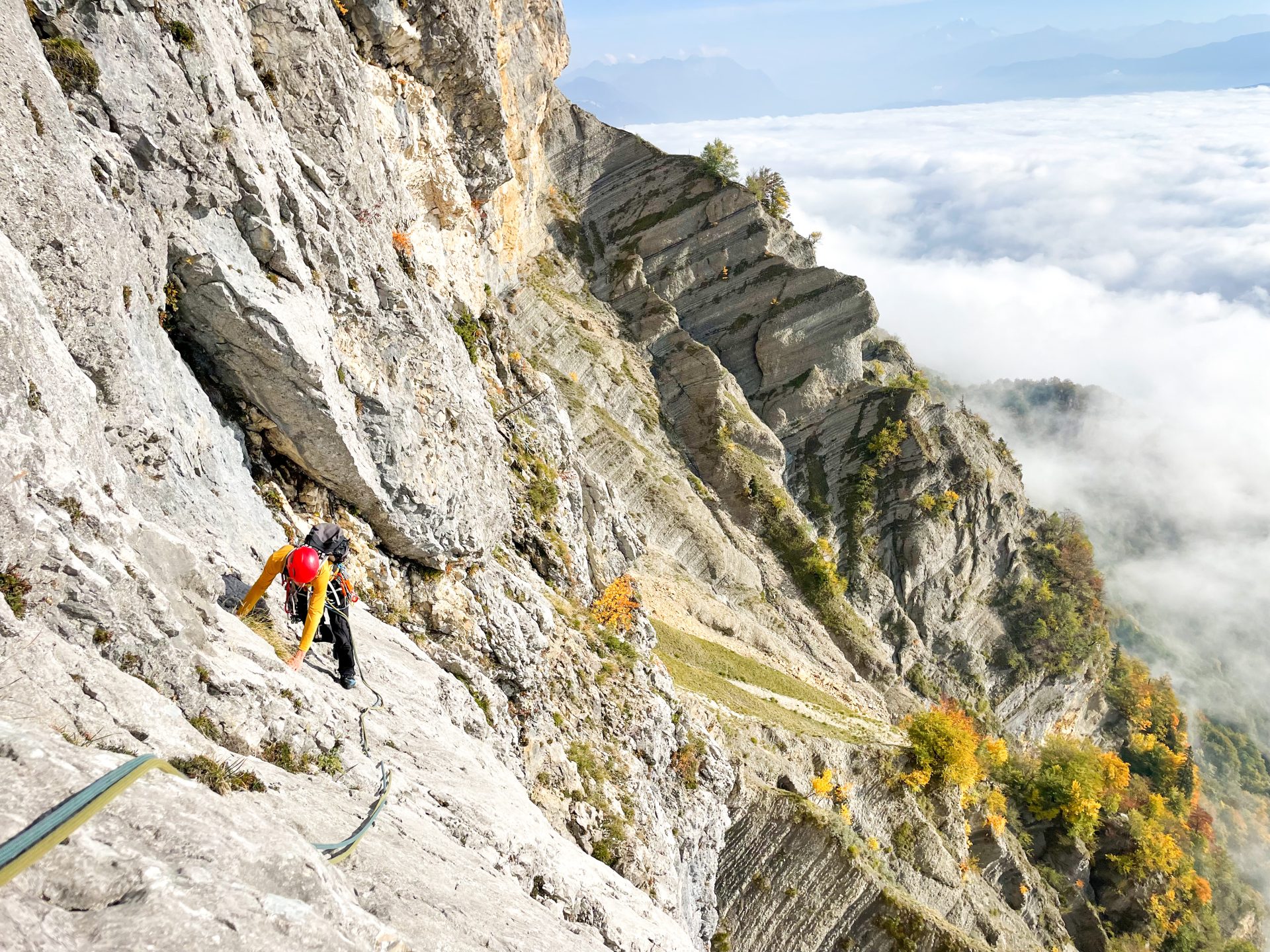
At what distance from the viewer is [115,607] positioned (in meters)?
6.70

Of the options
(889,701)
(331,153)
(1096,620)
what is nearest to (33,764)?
(331,153)

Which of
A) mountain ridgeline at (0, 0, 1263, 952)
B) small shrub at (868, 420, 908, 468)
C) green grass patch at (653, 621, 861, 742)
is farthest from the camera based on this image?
small shrub at (868, 420, 908, 468)

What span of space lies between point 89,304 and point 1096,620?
9279 cm

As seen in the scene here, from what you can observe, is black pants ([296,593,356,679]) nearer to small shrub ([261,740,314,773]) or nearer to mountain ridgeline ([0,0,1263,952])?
mountain ridgeline ([0,0,1263,952])

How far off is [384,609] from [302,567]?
533cm

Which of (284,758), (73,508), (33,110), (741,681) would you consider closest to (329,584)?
(284,758)

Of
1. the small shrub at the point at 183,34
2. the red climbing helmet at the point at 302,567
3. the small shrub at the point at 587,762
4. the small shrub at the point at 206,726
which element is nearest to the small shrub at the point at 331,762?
the small shrub at the point at 206,726

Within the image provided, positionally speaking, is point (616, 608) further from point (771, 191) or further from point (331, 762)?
point (771, 191)

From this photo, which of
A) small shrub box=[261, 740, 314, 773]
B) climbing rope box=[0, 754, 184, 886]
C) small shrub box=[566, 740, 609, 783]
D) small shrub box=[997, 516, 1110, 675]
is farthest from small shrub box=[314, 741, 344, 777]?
small shrub box=[997, 516, 1110, 675]

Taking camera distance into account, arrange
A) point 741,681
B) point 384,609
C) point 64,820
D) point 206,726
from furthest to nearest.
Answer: point 741,681, point 384,609, point 206,726, point 64,820

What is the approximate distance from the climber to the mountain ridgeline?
0.53 m

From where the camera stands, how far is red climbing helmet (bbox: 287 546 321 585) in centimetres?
→ 984

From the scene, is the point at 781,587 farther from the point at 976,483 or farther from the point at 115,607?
the point at 115,607

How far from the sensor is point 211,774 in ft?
19.6
